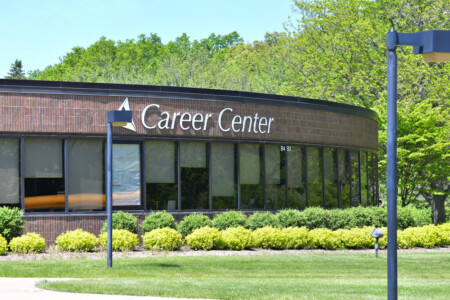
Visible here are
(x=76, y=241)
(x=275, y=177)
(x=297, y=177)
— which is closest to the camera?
(x=76, y=241)

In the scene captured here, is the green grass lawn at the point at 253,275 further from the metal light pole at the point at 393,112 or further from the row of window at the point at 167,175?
the row of window at the point at 167,175

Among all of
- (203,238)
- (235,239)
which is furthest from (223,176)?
(203,238)

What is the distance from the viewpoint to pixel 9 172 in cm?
2139

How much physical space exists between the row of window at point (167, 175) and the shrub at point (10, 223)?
993mm

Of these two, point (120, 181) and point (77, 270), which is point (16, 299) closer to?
point (77, 270)

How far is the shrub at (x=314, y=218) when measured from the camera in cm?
2461

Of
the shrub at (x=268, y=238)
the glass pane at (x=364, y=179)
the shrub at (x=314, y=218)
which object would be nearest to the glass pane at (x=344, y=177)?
the glass pane at (x=364, y=179)

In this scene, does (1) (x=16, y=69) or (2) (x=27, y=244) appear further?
(1) (x=16, y=69)

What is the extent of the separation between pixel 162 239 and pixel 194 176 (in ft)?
10.9

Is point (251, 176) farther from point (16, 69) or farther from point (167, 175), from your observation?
point (16, 69)

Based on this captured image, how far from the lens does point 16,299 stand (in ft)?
35.3

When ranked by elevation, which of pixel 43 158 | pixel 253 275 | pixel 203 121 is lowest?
pixel 253 275

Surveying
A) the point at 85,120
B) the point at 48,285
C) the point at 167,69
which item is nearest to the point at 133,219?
the point at 85,120

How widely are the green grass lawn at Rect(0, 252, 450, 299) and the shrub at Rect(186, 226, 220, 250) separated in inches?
67.8
